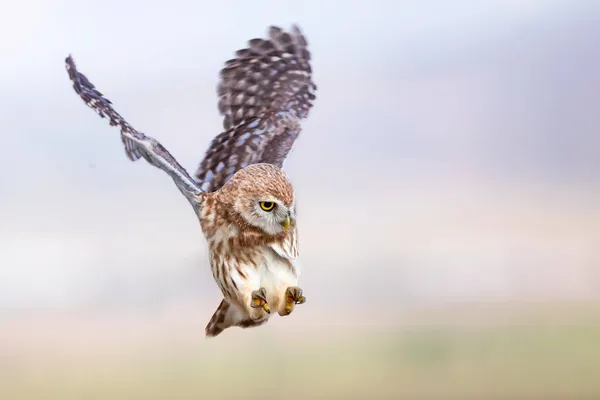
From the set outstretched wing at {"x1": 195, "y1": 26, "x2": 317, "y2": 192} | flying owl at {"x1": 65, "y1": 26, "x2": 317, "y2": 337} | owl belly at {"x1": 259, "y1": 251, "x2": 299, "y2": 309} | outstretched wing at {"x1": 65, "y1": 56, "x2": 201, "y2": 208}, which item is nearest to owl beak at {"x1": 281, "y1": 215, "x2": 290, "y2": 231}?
flying owl at {"x1": 65, "y1": 26, "x2": 317, "y2": 337}

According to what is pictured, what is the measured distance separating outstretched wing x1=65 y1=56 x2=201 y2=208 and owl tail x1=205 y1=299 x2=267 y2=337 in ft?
1.19

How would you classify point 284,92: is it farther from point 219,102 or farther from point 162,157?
point 162,157

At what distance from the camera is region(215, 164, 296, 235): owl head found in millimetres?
2627

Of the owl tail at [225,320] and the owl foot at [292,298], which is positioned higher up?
the owl foot at [292,298]

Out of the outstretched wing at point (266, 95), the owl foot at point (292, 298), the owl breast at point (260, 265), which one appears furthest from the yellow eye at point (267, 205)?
the outstretched wing at point (266, 95)

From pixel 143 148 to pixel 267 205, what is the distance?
476 millimetres

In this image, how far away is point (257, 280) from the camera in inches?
109

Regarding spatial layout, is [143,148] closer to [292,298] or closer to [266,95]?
[292,298]

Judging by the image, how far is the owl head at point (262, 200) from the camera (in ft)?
8.62

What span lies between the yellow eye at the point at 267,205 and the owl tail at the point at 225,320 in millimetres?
437

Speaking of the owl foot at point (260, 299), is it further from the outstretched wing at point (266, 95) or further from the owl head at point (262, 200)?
the outstretched wing at point (266, 95)

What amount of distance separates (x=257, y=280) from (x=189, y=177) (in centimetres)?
39

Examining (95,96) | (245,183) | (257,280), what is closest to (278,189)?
(245,183)

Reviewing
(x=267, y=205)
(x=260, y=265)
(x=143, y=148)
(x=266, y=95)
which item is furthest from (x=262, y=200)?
(x=266, y=95)
